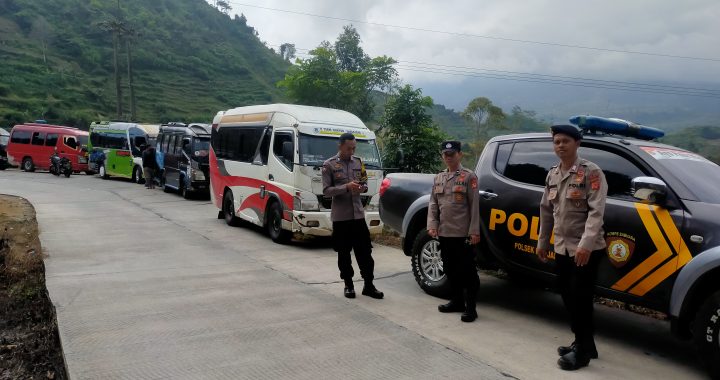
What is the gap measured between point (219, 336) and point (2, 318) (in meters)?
2.66

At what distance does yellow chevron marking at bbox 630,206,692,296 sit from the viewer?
3.72 meters

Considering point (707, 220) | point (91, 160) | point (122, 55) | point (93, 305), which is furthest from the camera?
point (122, 55)

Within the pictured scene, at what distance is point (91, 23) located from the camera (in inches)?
3086

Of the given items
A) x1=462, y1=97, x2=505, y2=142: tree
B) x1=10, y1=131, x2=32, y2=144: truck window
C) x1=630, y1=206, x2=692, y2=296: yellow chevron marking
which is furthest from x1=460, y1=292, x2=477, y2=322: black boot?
x1=462, y1=97, x2=505, y2=142: tree

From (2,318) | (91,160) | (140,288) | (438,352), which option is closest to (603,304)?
(438,352)

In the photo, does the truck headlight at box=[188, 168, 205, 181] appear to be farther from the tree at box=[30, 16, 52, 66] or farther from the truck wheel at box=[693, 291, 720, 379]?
the tree at box=[30, 16, 52, 66]

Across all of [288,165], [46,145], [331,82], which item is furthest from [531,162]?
[331,82]

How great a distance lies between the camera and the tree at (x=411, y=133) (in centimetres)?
1683

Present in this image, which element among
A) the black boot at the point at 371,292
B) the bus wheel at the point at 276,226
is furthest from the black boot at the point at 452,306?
the bus wheel at the point at 276,226

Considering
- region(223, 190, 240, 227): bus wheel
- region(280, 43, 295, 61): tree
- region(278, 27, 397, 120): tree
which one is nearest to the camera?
region(223, 190, 240, 227): bus wheel

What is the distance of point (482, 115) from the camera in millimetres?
39281

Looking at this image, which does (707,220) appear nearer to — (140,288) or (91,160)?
(140,288)

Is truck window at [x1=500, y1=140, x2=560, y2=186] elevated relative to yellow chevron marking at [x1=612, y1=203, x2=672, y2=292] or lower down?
elevated

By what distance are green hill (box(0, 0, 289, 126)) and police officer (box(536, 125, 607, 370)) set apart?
4854cm
